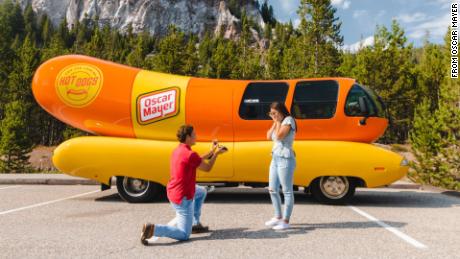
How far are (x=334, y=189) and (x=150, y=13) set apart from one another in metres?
129

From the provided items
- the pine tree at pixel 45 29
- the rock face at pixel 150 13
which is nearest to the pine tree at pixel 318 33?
the rock face at pixel 150 13

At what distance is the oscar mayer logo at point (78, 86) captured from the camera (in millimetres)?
7688

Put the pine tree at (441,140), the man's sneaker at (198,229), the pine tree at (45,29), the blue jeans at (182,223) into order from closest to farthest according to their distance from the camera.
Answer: the blue jeans at (182,223)
the man's sneaker at (198,229)
the pine tree at (441,140)
the pine tree at (45,29)

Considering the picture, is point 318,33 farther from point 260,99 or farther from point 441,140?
point 260,99

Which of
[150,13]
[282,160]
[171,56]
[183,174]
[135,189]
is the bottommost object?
[135,189]

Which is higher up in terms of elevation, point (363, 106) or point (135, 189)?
point (363, 106)

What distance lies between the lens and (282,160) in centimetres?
512

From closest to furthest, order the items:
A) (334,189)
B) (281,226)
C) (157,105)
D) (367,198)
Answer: (281,226)
(334,189)
(157,105)
(367,198)

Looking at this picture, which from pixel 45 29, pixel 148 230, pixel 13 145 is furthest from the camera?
pixel 45 29

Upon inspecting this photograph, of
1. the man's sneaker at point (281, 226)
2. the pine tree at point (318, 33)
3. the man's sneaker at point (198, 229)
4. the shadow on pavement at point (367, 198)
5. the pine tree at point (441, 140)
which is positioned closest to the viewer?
the man's sneaker at point (198, 229)

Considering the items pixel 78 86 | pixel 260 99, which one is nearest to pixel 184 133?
pixel 260 99

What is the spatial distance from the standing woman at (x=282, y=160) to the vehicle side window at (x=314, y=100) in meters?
2.29

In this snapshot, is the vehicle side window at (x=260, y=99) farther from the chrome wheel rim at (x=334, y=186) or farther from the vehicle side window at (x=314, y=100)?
the chrome wheel rim at (x=334, y=186)

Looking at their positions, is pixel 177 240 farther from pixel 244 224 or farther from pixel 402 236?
pixel 402 236
